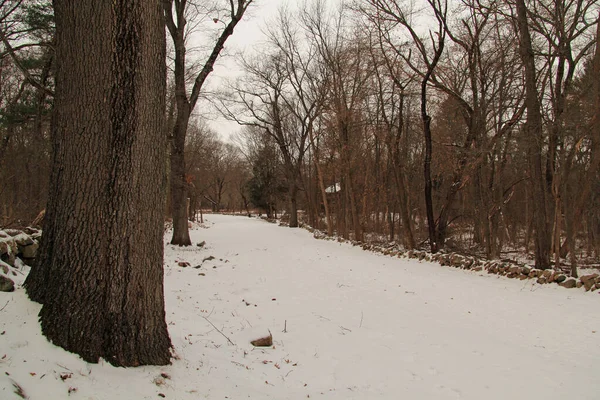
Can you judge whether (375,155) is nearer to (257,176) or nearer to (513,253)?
(513,253)

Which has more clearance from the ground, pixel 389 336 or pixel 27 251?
pixel 27 251

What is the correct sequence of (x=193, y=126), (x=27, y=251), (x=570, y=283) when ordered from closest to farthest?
(x=27, y=251) < (x=570, y=283) < (x=193, y=126)

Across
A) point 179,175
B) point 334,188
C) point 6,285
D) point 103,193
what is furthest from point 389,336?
point 334,188

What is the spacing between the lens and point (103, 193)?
277 centimetres

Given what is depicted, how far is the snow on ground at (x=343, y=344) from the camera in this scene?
2574 millimetres

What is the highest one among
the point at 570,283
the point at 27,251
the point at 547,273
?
the point at 27,251

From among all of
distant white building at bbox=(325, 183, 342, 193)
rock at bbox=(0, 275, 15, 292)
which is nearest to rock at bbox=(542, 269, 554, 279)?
rock at bbox=(0, 275, 15, 292)

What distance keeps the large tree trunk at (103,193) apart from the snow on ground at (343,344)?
21 cm

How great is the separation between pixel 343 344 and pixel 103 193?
3.14 m

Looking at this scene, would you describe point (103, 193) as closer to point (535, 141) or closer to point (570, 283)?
point (570, 283)

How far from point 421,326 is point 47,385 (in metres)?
4.41

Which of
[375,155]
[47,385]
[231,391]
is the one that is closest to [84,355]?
[47,385]

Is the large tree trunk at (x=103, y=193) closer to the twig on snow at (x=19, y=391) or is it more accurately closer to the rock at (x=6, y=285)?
the rock at (x=6, y=285)

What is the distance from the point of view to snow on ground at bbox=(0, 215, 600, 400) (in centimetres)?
257
